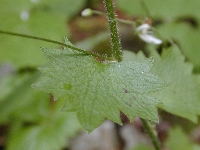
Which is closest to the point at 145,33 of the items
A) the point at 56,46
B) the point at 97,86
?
the point at 97,86

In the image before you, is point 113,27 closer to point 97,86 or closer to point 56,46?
point 97,86

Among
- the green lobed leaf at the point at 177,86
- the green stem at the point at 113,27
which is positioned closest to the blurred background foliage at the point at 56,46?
the green lobed leaf at the point at 177,86

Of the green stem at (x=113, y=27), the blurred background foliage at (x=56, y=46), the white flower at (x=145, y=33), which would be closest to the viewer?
the green stem at (x=113, y=27)

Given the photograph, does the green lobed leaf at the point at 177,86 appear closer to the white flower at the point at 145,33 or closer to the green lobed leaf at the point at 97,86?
the white flower at the point at 145,33

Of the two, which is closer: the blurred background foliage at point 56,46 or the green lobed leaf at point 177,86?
the green lobed leaf at point 177,86

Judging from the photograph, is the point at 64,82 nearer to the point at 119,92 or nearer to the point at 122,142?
the point at 119,92

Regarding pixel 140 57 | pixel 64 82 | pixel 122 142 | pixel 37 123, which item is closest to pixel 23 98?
pixel 37 123

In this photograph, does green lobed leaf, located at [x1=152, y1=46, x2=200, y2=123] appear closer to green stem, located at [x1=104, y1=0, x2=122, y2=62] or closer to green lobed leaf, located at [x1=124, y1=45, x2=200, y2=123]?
green lobed leaf, located at [x1=124, y1=45, x2=200, y2=123]
